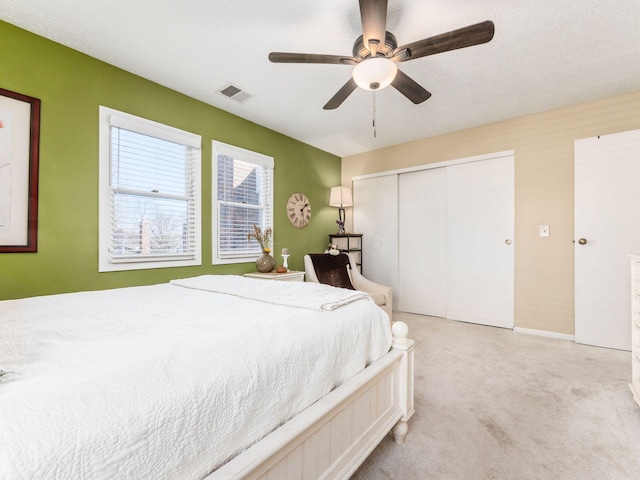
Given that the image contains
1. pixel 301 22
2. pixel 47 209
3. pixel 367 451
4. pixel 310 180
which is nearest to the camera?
pixel 367 451

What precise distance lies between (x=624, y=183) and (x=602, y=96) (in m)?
0.87

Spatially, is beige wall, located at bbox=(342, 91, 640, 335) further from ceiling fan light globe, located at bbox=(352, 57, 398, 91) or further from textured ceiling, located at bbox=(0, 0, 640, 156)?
ceiling fan light globe, located at bbox=(352, 57, 398, 91)

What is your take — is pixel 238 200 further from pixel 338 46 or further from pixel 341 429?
pixel 341 429

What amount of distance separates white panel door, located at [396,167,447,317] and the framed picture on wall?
3.91m

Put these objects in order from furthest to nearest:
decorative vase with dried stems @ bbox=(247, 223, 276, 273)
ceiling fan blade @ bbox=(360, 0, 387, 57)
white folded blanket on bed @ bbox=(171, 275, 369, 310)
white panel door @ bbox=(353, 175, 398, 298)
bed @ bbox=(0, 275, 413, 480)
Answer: white panel door @ bbox=(353, 175, 398, 298), decorative vase with dried stems @ bbox=(247, 223, 276, 273), ceiling fan blade @ bbox=(360, 0, 387, 57), white folded blanket on bed @ bbox=(171, 275, 369, 310), bed @ bbox=(0, 275, 413, 480)

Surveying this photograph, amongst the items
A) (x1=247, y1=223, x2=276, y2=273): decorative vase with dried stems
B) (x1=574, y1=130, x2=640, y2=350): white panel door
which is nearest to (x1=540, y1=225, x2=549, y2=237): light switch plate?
(x1=574, y1=130, x2=640, y2=350): white panel door

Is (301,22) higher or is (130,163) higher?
(301,22)

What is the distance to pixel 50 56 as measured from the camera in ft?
6.99

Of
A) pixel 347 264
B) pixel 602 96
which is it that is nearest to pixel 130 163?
pixel 347 264

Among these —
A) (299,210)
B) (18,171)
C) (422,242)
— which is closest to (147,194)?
(18,171)

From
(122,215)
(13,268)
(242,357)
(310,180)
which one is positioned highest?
(310,180)

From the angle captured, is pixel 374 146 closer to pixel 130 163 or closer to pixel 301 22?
pixel 301 22

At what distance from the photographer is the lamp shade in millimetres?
4520

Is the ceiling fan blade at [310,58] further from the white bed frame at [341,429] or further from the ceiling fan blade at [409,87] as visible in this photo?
the white bed frame at [341,429]
